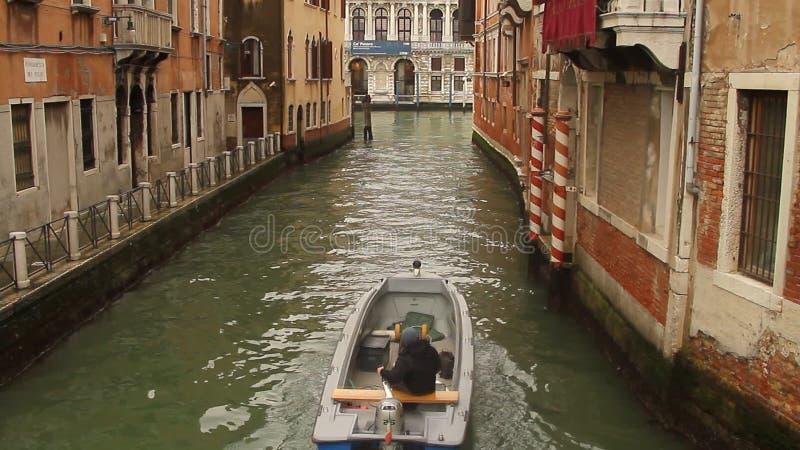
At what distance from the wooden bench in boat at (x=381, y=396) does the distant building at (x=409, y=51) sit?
5689 cm

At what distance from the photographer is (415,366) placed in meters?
6.90

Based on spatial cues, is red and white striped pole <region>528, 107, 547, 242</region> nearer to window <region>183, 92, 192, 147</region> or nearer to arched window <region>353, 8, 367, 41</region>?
window <region>183, 92, 192, 147</region>

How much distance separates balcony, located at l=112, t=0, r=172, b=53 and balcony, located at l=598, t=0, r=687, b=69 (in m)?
9.27

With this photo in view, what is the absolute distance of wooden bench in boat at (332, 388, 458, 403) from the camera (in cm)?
696

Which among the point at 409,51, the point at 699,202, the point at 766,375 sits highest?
the point at 409,51

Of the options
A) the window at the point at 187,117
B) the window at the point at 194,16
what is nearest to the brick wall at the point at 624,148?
the window at the point at 187,117

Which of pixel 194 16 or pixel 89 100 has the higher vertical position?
pixel 194 16

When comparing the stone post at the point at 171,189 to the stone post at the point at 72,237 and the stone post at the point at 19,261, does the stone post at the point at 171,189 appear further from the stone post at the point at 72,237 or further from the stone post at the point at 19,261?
the stone post at the point at 19,261

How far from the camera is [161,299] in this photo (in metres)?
11.9

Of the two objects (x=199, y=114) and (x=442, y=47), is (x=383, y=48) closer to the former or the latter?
(x=442, y=47)

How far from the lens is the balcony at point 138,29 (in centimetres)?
1444

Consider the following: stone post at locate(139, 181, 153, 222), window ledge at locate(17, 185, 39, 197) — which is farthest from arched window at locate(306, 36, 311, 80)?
window ledge at locate(17, 185, 39, 197)

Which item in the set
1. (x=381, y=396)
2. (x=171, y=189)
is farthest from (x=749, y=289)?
(x=171, y=189)

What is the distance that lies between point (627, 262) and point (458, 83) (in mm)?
56430
